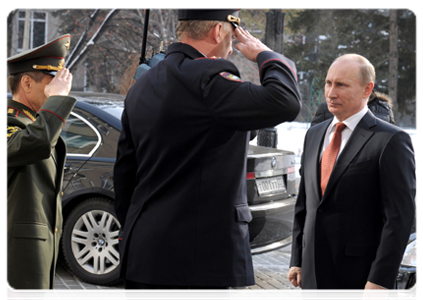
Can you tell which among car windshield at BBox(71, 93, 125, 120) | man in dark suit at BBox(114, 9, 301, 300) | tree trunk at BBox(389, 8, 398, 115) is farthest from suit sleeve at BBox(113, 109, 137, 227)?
tree trunk at BBox(389, 8, 398, 115)

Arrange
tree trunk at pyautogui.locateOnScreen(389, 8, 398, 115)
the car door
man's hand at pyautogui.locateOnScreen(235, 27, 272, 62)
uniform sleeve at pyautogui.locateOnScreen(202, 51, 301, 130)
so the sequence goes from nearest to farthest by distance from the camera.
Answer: uniform sleeve at pyautogui.locateOnScreen(202, 51, 301, 130) < man's hand at pyautogui.locateOnScreen(235, 27, 272, 62) < the car door < tree trunk at pyautogui.locateOnScreen(389, 8, 398, 115)

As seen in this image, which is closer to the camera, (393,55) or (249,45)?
(249,45)

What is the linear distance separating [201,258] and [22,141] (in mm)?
1022

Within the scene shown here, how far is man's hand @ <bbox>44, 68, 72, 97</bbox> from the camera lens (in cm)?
289

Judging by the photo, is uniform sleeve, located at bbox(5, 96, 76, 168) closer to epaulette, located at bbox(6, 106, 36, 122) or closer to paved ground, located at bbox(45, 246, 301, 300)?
epaulette, located at bbox(6, 106, 36, 122)

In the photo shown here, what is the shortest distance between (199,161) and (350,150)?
3.04ft

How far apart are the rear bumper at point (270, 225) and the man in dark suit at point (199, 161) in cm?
309

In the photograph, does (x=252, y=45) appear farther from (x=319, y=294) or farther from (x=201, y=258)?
(x=319, y=294)

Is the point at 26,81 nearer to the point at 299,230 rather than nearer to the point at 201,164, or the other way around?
the point at 201,164

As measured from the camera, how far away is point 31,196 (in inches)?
109

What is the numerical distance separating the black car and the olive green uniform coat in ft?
8.64

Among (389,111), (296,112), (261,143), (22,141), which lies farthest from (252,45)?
(261,143)

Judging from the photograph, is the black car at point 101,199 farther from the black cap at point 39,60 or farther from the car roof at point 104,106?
the black cap at point 39,60

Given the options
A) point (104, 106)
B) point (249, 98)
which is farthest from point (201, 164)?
point (104, 106)
